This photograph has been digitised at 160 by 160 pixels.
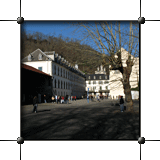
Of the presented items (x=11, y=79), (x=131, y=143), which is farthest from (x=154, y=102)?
(x=11, y=79)

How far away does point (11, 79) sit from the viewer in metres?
4.40

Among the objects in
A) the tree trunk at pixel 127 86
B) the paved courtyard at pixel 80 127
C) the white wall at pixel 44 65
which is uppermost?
the white wall at pixel 44 65

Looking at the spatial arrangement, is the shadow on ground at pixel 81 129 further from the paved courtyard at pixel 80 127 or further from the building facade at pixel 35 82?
the building facade at pixel 35 82

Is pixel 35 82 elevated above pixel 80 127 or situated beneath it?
elevated above

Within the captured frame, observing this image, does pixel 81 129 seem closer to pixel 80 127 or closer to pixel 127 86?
pixel 80 127

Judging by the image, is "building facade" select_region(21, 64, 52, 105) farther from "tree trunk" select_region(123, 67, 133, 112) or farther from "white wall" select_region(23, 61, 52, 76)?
"tree trunk" select_region(123, 67, 133, 112)

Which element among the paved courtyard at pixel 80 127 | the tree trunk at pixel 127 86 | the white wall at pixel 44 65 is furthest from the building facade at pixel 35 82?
the tree trunk at pixel 127 86

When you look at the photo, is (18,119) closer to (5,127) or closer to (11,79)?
(5,127)

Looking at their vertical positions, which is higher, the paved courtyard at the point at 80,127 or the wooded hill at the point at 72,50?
the wooded hill at the point at 72,50

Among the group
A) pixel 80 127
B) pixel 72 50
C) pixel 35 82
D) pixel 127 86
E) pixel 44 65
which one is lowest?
pixel 80 127

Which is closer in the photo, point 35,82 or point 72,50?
point 72,50

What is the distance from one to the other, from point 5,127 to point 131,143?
118 inches

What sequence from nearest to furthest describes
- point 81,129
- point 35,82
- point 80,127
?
point 81,129
point 80,127
point 35,82

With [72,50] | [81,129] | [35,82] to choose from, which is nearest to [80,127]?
[81,129]
